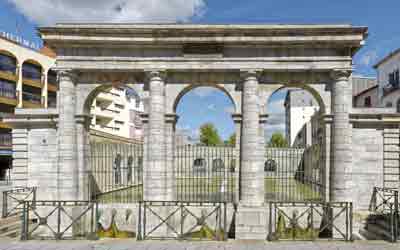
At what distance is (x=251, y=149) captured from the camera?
35.1 feet

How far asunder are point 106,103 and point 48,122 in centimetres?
3291

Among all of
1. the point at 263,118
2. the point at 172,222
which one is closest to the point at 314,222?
the point at 263,118

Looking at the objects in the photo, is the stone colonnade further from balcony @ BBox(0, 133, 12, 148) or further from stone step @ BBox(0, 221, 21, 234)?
balcony @ BBox(0, 133, 12, 148)

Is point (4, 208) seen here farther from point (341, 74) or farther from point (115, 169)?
point (341, 74)

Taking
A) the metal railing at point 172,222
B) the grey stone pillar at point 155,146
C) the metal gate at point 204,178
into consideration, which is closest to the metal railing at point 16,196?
the metal railing at point 172,222

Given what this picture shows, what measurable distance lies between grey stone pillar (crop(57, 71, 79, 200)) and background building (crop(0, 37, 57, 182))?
2109 cm

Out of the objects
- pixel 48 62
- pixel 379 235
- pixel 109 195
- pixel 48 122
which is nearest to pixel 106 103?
pixel 48 62

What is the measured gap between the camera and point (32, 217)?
12086mm

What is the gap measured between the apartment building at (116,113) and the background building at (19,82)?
22.9ft

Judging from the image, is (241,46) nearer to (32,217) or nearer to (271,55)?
(271,55)

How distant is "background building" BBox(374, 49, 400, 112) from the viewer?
26188mm

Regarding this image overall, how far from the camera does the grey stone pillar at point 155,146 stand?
10.9m

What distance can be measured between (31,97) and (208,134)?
90.0ft

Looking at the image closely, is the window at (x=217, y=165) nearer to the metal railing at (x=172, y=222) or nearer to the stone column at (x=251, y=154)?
the stone column at (x=251, y=154)
